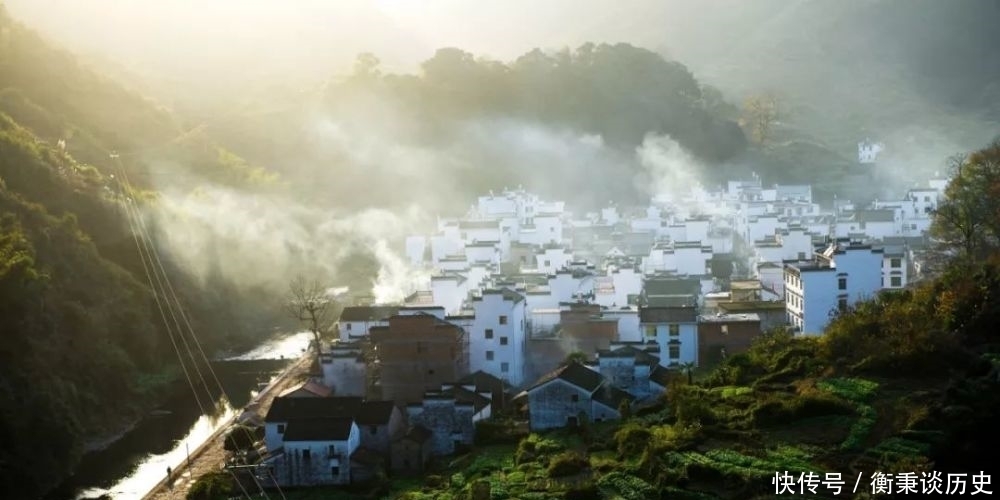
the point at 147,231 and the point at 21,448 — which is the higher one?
the point at 147,231

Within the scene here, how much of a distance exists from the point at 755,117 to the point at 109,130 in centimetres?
3046

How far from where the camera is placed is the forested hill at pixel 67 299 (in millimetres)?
17719

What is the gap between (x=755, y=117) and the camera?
50.7m

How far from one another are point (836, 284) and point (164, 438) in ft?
43.7

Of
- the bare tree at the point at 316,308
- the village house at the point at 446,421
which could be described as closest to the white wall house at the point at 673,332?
the village house at the point at 446,421

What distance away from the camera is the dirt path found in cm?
1580

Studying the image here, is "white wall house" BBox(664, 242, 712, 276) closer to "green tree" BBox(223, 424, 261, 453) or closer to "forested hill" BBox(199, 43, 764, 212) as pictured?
"green tree" BBox(223, 424, 261, 453)

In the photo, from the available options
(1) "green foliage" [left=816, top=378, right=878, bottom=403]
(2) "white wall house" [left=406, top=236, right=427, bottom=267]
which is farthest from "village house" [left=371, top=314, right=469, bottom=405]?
(2) "white wall house" [left=406, top=236, right=427, bottom=267]

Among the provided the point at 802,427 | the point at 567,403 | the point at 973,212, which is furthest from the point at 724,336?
the point at 802,427

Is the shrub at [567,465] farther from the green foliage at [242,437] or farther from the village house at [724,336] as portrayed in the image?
the green foliage at [242,437]

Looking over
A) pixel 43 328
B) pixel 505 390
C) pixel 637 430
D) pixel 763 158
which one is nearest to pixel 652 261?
pixel 505 390

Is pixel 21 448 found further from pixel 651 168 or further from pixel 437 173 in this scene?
pixel 651 168

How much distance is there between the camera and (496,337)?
1891cm

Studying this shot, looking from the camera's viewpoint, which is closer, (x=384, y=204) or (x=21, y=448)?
(x=21, y=448)
